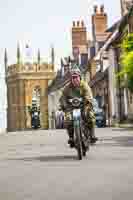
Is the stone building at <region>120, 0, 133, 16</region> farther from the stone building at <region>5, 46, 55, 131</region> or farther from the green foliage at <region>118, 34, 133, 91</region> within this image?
the stone building at <region>5, 46, 55, 131</region>

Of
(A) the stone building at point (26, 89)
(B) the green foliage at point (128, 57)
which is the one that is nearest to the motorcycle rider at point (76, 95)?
(B) the green foliage at point (128, 57)

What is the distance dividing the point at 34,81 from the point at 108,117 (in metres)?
59.1

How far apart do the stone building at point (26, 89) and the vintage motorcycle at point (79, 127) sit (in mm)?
111974

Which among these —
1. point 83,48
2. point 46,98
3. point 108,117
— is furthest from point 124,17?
point 46,98

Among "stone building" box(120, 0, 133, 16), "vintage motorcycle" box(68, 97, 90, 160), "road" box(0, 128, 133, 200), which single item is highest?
"stone building" box(120, 0, 133, 16)

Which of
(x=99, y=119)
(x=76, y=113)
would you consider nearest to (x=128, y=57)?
(x=99, y=119)

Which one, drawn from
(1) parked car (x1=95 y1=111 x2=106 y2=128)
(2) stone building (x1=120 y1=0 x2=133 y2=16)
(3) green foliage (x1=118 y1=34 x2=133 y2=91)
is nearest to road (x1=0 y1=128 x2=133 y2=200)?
(3) green foliage (x1=118 y1=34 x2=133 y2=91)

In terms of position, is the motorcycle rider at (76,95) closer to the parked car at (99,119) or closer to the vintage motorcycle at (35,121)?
the parked car at (99,119)

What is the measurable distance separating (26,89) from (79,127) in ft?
385

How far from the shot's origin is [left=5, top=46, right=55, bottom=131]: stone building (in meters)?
128

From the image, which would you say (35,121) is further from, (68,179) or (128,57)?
(68,179)

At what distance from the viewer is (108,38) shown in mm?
70688

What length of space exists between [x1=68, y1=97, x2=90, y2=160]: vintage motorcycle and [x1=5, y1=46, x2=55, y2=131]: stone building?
112 meters

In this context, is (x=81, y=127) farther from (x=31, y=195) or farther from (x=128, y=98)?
(x=128, y=98)
